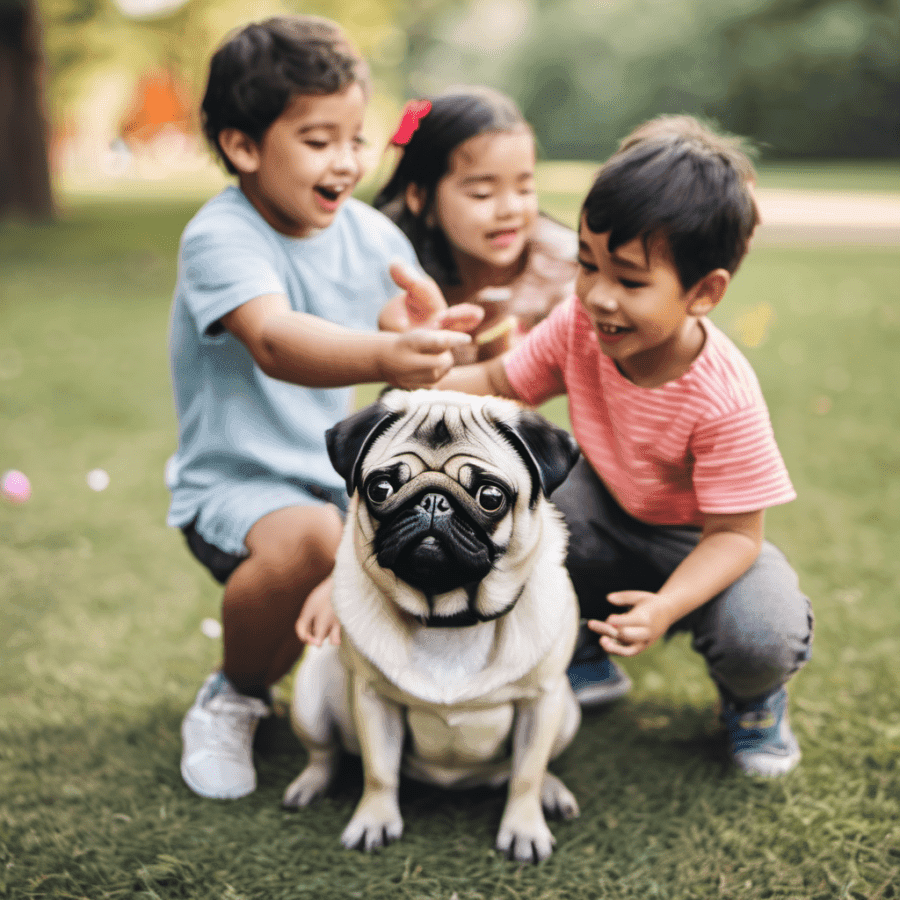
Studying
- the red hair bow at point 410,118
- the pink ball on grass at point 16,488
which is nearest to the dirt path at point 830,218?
the red hair bow at point 410,118

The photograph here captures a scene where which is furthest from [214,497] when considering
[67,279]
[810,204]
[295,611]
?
[810,204]

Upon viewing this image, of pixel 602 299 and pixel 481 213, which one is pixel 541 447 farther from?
pixel 481 213

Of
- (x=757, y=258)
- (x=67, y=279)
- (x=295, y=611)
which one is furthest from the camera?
(x=757, y=258)

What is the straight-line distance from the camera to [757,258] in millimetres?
10508

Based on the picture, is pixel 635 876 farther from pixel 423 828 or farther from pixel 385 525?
pixel 385 525

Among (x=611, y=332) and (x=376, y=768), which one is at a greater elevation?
(x=611, y=332)

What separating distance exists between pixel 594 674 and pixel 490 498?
3.74 feet

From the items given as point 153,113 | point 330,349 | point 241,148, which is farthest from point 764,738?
point 153,113

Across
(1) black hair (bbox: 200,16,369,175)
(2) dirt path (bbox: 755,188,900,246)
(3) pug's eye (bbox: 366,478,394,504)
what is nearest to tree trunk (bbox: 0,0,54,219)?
(2) dirt path (bbox: 755,188,900,246)

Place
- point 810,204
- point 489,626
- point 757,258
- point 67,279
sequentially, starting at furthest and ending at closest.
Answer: point 810,204, point 757,258, point 67,279, point 489,626

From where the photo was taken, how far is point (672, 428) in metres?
1.95

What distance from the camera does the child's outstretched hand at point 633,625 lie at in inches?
67.4

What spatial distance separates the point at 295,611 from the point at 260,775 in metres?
0.44

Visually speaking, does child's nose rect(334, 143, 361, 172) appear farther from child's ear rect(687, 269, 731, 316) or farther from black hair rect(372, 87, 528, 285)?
child's ear rect(687, 269, 731, 316)
